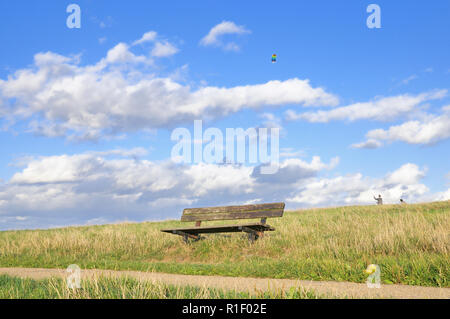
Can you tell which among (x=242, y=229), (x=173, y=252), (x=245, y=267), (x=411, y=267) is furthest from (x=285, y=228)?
(x=411, y=267)

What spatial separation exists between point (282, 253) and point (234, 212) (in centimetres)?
251

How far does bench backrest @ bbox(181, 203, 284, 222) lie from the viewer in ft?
37.1

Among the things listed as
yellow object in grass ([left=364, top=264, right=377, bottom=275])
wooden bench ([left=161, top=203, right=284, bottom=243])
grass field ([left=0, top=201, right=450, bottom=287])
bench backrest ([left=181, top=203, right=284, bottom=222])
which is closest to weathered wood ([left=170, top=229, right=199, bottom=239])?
wooden bench ([left=161, top=203, right=284, bottom=243])

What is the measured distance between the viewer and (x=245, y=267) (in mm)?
8180

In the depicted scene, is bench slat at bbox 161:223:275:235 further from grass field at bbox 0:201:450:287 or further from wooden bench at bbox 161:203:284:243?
grass field at bbox 0:201:450:287

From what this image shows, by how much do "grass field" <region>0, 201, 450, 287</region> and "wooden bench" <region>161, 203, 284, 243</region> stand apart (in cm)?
30

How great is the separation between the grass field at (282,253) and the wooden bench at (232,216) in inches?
12.0

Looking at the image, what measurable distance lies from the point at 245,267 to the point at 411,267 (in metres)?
2.96

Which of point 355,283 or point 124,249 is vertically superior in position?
point 124,249

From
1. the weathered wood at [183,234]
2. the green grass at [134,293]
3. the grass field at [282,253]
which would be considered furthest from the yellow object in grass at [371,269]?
the weathered wood at [183,234]

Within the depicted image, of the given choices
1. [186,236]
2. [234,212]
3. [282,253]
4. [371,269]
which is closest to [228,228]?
[234,212]

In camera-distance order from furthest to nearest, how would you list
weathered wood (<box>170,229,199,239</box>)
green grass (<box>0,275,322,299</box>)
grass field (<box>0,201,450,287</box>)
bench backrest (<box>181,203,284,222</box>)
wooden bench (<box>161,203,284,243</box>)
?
weathered wood (<box>170,229,199,239</box>) → bench backrest (<box>181,203,284,222</box>) → wooden bench (<box>161,203,284,243</box>) → grass field (<box>0,201,450,287</box>) → green grass (<box>0,275,322,299</box>)

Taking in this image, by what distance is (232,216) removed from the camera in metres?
11.8

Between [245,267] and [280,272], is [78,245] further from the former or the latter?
[280,272]
